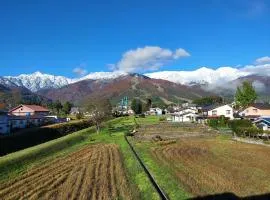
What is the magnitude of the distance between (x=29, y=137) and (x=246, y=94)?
220 feet

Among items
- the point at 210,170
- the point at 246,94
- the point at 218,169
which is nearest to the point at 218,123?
the point at 246,94

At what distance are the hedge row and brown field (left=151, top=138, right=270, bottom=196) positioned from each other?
1807 cm

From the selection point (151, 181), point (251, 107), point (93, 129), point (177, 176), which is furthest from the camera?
point (251, 107)

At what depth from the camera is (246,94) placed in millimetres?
105125

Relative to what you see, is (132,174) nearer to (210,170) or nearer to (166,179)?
(166,179)

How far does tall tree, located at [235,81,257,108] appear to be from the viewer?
10406cm

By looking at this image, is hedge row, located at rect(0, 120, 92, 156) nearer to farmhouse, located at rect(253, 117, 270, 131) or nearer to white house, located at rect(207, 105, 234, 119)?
farmhouse, located at rect(253, 117, 270, 131)

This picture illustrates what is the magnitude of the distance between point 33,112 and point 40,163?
78.9m

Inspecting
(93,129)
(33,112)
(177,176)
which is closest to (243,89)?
(93,129)

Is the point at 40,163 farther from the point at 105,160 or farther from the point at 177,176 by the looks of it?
the point at 177,176

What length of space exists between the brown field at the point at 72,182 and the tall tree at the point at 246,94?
249 feet

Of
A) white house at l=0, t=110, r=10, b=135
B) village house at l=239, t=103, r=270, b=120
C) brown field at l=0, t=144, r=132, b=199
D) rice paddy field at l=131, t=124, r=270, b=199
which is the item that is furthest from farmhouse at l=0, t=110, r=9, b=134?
village house at l=239, t=103, r=270, b=120

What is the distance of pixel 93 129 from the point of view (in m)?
78.3

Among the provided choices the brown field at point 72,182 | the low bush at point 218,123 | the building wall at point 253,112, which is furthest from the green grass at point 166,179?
the building wall at point 253,112
